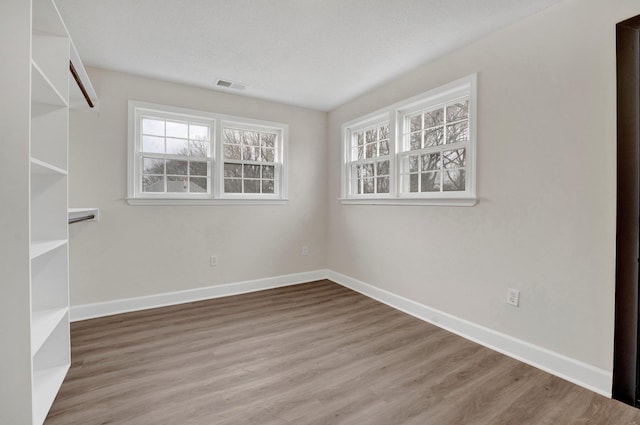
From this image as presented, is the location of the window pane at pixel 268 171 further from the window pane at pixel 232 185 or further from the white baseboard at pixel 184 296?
the white baseboard at pixel 184 296

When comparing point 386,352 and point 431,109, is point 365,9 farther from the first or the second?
point 386,352

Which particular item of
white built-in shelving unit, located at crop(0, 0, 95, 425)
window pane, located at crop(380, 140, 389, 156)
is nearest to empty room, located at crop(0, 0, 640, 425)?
white built-in shelving unit, located at crop(0, 0, 95, 425)

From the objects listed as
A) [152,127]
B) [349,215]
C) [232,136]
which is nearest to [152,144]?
[152,127]

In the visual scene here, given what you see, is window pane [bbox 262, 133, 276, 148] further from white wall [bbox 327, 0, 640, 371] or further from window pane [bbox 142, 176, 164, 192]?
white wall [bbox 327, 0, 640, 371]

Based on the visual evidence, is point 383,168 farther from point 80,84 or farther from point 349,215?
point 80,84

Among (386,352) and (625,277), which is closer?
(625,277)

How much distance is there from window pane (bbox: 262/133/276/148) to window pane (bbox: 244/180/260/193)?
0.54 meters

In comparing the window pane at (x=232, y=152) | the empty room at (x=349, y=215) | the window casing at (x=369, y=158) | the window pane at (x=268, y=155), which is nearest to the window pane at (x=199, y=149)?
the empty room at (x=349, y=215)

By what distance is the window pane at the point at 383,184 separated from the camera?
141 inches

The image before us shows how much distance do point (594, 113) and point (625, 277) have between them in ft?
3.34

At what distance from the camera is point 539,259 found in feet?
6.95

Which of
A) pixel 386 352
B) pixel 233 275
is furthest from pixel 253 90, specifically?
pixel 386 352

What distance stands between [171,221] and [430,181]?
288 cm

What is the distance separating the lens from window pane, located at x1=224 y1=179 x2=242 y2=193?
3746 millimetres
